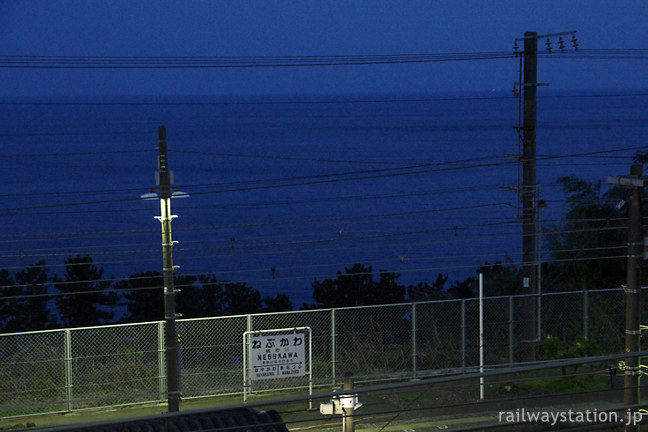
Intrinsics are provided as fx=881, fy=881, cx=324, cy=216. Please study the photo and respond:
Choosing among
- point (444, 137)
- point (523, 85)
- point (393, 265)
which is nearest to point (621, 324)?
point (523, 85)

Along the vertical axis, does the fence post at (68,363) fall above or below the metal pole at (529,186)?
below

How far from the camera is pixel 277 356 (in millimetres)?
15016

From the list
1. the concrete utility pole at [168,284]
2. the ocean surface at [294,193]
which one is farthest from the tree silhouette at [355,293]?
the concrete utility pole at [168,284]

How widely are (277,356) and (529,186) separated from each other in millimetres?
5929

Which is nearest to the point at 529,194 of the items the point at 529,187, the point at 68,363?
the point at 529,187

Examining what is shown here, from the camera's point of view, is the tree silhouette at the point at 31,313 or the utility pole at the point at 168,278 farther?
the tree silhouette at the point at 31,313

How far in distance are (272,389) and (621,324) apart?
7.64 metres

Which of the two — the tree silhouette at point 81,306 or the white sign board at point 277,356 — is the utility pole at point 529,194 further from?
the tree silhouette at point 81,306

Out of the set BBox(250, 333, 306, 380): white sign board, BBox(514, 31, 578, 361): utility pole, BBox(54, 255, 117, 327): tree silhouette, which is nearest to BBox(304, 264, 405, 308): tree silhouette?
BBox(54, 255, 117, 327): tree silhouette

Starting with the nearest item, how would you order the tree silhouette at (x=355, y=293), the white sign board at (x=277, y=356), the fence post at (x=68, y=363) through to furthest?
the fence post at (x=68, y=363), the white sign board at (x=277, y=356), the tree silhouette at (x=355, y=293)

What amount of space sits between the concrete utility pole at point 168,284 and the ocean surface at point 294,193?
795 cm

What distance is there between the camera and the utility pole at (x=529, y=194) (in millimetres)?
17031

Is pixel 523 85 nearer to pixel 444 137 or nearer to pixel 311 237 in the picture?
pixel 311 237

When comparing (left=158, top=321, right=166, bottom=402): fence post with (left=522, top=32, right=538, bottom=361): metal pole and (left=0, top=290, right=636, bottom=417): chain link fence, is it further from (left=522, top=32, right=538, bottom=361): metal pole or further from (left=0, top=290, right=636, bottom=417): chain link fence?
(left=522, top=32, right=538, bottom=361): metal pole
